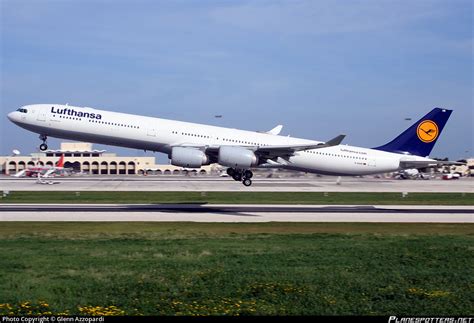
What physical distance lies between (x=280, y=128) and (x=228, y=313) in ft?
127

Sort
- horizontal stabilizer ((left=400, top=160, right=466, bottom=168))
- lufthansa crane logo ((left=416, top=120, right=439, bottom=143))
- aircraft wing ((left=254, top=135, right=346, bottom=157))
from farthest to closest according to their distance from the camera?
lufthansa crane logo ((left=416, top=120, right=439, bottom=143)) → horizontal stabilizer ((left=400, top=160, right=466, bottom=168)) → aircraft wing ((left=254, top=135, right=346, bottom=157))

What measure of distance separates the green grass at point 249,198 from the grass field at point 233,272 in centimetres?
2289

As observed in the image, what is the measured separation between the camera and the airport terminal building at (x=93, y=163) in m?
173

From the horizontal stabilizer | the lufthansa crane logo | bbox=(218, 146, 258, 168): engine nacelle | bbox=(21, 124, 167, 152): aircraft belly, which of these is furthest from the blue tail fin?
bbox=(21, 124, 167, 152): aircraft belly

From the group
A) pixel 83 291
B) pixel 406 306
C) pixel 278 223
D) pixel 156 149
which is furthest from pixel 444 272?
pixel 156 149

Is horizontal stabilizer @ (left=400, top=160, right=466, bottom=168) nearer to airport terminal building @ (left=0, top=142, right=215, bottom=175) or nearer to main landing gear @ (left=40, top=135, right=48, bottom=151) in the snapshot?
main landing gear @ (left=40, top=135, right=48, bottom=151)

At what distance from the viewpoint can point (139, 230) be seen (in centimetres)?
3195

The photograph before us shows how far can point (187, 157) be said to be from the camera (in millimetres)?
41250

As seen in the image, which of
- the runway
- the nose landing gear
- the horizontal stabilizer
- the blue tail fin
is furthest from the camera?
the blue tail fin

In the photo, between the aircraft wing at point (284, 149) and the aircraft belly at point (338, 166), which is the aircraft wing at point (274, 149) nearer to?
the aircraft wing at point (284, 149)

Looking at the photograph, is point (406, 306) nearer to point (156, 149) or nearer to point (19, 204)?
point (156, 149)

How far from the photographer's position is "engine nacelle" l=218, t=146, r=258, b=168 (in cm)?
4247

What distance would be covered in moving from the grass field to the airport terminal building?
139688 millimetres

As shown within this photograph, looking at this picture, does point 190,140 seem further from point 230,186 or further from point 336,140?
point 230,186
